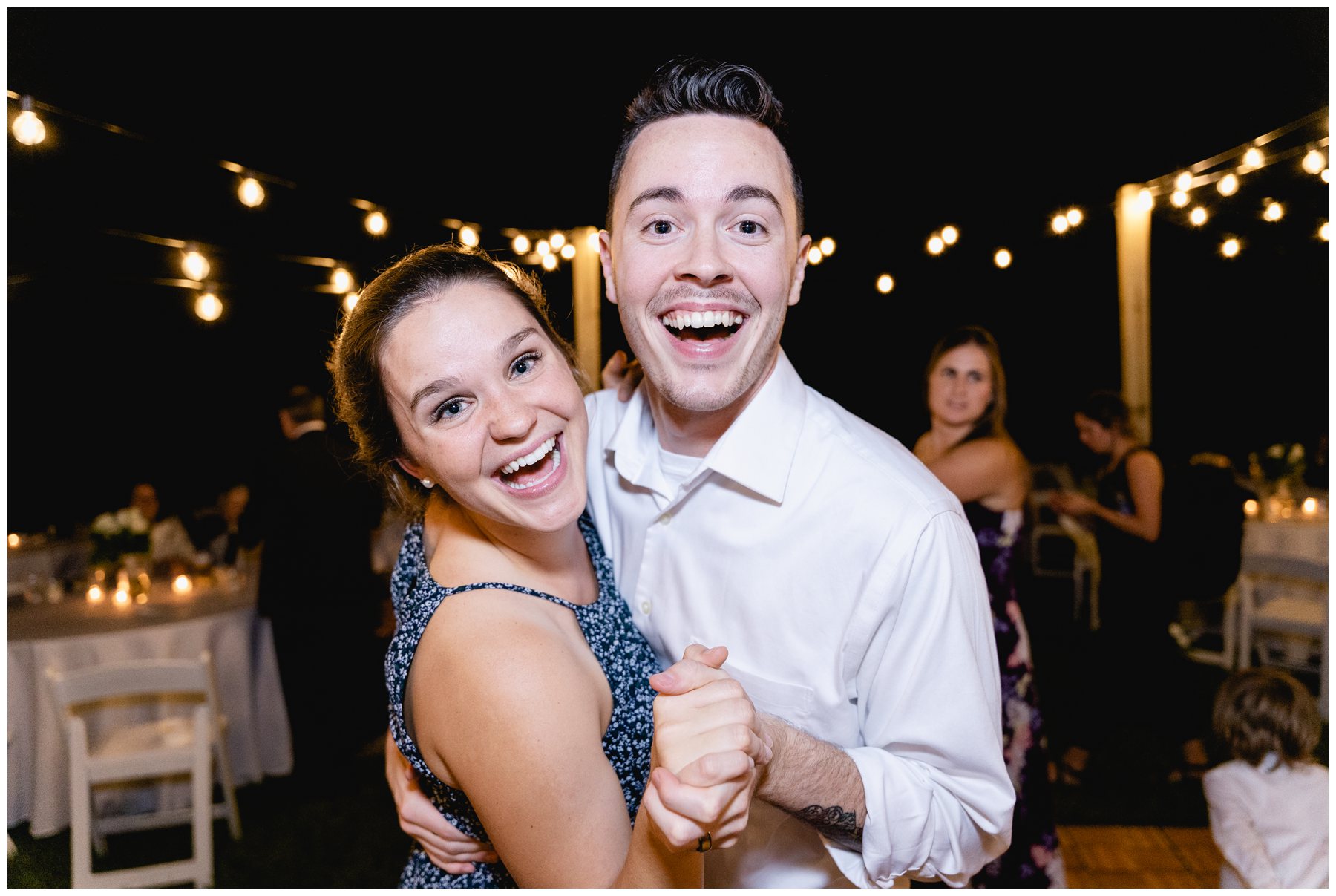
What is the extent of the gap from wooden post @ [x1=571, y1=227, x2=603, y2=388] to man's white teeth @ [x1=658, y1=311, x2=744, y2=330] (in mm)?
6785

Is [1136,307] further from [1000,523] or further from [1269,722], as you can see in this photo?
[1269,722]

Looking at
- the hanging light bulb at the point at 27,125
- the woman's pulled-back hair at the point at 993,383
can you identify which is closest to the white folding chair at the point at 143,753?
the hanging light bulb at the point at 27,125

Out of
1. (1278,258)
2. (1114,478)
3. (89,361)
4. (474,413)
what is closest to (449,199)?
(89,361)

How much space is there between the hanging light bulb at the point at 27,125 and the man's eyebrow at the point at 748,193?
10.1 ft

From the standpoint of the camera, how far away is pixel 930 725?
1.28m

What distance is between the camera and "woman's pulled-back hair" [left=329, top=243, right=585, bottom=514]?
1.38 metres

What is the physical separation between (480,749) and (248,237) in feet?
19.8

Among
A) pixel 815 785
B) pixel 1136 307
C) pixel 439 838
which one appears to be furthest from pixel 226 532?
pixel 1136 307

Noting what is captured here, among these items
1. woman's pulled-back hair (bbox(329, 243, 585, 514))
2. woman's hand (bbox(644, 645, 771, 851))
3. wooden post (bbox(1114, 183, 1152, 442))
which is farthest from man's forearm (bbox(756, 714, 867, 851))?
wooden post (bbox(1114, 183, 1152, 442))

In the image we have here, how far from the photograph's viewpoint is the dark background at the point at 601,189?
3.61 m

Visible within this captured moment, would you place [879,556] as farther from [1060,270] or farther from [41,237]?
[1060,270]

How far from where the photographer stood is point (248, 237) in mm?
6160

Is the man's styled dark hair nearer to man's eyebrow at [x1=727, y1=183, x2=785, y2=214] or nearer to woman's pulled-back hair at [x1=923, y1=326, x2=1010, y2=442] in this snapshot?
man's eyebrow at [x1=727, y1=183, x2=785, y2=214]

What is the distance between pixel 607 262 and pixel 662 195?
22 cm
